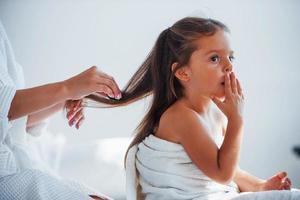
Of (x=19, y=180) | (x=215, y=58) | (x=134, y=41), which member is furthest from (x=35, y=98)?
(x=134, y=41)

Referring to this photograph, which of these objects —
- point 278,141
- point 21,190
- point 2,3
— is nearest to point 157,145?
point 21,190

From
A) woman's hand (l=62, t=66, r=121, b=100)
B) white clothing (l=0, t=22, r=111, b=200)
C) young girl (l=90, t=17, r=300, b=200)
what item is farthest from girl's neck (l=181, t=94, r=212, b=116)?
white clothing (l=0, t=22, r=111, b=200)

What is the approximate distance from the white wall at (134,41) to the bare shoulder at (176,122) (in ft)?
2.29

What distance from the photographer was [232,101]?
1071mm

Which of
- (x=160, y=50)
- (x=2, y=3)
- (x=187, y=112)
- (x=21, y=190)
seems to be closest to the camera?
(x=21, y=190)

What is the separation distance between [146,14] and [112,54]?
0.21m

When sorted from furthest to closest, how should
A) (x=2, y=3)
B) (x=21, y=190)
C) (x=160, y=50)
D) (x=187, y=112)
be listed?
(x=2, y=3), (x=160, y=50), (x=187, y=112), (x=21, y=190)

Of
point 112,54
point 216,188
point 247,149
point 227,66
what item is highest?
point 227,66

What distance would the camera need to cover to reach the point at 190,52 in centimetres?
114

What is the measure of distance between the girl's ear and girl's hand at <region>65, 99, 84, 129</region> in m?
0.27

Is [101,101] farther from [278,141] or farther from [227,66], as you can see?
[278,141]

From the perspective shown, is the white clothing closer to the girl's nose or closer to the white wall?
the girl's nose

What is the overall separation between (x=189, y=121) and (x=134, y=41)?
2.74ft

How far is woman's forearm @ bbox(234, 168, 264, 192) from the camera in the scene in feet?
3.95
